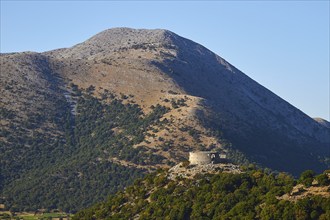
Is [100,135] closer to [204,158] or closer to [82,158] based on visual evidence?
[82,158]

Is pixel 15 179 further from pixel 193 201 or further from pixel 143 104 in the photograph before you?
pixel 193 201

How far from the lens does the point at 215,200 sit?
75.8 m

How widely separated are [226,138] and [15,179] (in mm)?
51634

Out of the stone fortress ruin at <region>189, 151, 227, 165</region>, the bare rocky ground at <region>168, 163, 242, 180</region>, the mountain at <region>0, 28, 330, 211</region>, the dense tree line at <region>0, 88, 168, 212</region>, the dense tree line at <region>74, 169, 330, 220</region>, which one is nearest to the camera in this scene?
the dense tree line at <region>74, 169, 330, 220</region>

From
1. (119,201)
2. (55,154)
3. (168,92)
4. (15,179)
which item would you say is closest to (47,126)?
(55,154)

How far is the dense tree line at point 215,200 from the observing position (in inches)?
2608

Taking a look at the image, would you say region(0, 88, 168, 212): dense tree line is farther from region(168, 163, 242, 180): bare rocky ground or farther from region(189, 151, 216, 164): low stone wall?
region(189, 151, 216, 164): low stone wall

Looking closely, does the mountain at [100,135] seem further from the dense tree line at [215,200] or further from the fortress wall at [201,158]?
the fortress wall at [201,158]

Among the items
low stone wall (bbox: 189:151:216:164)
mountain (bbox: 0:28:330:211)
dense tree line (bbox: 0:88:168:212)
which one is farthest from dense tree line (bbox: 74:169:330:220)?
dense tree line (bbox: 0:88:168:212)

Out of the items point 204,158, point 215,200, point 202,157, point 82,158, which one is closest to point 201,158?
point 202,157

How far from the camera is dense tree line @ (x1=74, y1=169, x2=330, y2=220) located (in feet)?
217

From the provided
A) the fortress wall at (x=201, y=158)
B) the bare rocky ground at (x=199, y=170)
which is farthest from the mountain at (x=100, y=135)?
the fortress wall at (x=201, y=158)

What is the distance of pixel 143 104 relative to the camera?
612 ft

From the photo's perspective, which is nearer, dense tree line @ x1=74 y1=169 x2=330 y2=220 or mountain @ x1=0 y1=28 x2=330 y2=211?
dense tree line @ x1=74 y1=169 x2=330 y2=220
